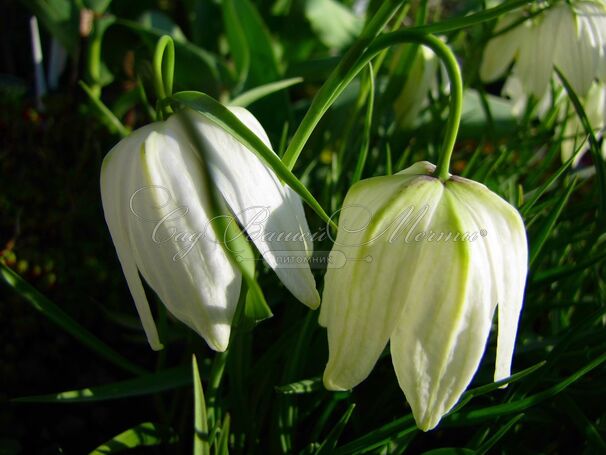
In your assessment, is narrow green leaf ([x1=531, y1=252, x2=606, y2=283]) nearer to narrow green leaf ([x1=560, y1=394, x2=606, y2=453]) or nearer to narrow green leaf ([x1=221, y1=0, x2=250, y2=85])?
narrow green leaf ([x1=560, y1=394, x2=606, y2=453])

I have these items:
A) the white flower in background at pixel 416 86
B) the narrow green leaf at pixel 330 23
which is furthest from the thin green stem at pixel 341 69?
the narrow green leaf at pixel 330 23

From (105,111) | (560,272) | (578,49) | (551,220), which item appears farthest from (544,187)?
(105,111)

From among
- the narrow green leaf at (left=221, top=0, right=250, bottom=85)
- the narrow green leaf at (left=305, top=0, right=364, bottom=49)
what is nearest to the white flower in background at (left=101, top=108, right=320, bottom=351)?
the narrow green leaf at (left=221, top=0, right=250, bottom=85)

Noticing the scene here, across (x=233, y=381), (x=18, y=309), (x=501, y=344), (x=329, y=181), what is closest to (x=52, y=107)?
(x=18, y=309)

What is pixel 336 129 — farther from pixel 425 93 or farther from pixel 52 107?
pixel 52 107

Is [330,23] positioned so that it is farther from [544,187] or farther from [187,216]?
[187,216]

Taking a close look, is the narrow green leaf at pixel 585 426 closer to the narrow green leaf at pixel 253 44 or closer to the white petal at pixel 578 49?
the white petal at pixel 578 49
